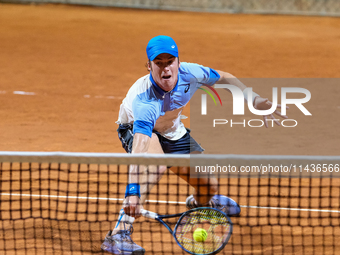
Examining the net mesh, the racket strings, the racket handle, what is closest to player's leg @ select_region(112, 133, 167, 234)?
the net mesh

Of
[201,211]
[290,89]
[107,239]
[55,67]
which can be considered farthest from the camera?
[55,67]

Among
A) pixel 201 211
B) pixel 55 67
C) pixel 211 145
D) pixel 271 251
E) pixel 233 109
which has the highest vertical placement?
pixel 55 67

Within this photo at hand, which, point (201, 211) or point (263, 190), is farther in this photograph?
point (263, 190)

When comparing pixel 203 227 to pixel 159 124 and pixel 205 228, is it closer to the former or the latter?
pixel 205 228

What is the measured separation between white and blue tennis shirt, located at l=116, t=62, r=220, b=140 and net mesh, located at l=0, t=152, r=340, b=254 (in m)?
0.44

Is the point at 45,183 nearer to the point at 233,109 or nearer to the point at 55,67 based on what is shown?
the point at 233,109

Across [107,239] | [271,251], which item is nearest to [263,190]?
[271,251]

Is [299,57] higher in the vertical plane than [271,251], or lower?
higher

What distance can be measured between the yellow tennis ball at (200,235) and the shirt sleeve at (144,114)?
1.11 meters

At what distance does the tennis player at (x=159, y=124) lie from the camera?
4.20m

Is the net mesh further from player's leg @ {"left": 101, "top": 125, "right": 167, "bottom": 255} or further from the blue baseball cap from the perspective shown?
the blue baseball cap

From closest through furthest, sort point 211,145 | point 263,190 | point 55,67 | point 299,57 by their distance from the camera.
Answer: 1. point 263,190
2. point 211,145
3. point 55,67
4. point 299,57

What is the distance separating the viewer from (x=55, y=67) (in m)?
12.0

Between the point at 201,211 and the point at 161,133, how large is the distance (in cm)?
90
